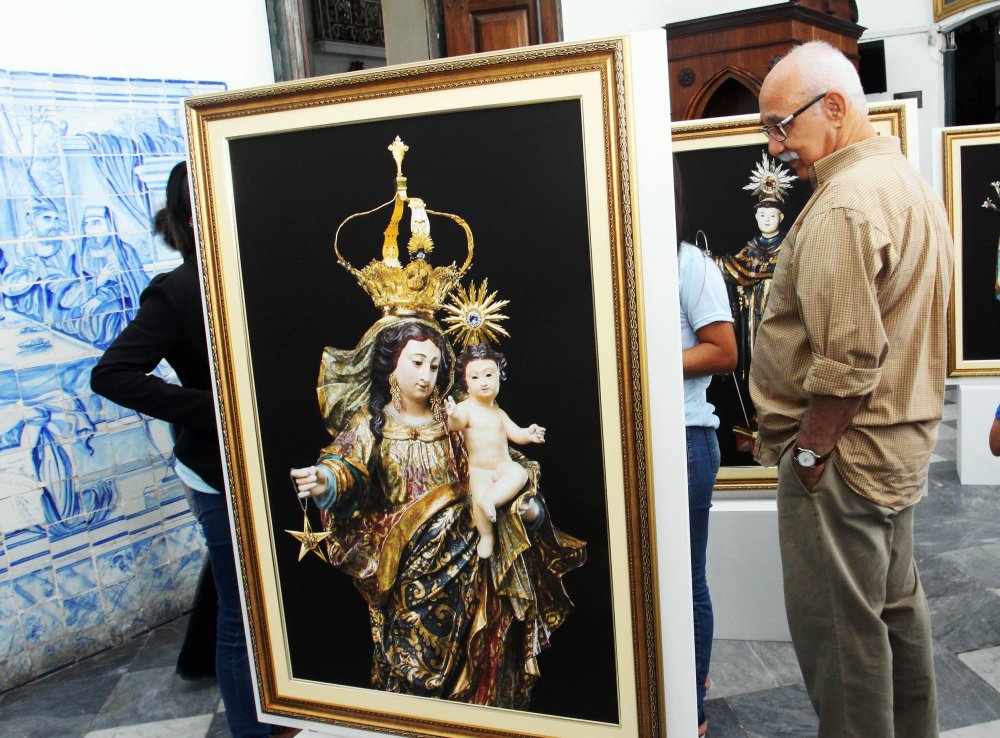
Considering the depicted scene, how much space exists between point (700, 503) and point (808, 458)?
1.25 ft

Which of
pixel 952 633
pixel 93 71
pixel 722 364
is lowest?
pixel 952 633

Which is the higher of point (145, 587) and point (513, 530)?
point (513, 530)

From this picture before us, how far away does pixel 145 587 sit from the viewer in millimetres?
3359

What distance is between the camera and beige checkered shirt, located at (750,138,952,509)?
1718mm

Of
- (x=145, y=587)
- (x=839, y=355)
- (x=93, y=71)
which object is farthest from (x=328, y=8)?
(x=839, y=355)

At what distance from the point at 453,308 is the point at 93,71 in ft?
7.88

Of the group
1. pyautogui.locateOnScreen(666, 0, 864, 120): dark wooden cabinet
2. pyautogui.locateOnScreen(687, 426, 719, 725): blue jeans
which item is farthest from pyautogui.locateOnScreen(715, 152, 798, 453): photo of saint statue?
pyautogui.locateOnScreen(666, 0, 864, 120): dark wooden cabinet

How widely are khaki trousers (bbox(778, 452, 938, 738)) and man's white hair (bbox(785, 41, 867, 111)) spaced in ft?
2.48

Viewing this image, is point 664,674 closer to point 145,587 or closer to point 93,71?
point 145,587

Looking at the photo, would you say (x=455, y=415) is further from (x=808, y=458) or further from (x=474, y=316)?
(x=808, y=458)

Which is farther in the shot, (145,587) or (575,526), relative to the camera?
(145,587)

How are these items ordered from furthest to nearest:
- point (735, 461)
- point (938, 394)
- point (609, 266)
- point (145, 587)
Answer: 1. point (145, 587)
2. point (735, 461)
3. point (938, 394)
4. point (609, 266)

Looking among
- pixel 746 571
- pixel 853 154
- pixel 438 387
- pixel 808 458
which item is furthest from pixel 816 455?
pixel 746 571

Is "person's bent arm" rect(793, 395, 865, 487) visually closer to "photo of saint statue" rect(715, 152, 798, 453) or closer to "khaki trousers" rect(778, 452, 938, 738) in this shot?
"khaki trousers" rect(778, 452, 938, 738)
